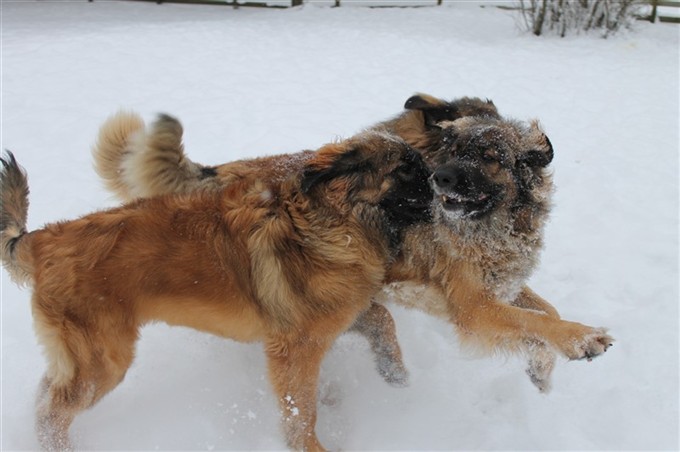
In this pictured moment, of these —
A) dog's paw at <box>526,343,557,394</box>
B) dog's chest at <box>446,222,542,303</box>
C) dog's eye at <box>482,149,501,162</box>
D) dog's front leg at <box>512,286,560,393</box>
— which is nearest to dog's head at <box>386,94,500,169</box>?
dog's eye at <box>482,149,501,162</box>

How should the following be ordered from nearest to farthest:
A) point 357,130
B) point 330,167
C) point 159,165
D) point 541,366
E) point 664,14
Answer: point 330,167 < point 541,366 < point 159,165 < point 357,130 < point 664,14

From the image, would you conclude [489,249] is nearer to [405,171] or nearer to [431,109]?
[405,171]

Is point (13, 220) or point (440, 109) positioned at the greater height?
point (440, 109)

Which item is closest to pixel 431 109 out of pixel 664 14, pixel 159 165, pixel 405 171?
pixel 405 171

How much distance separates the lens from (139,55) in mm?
10062

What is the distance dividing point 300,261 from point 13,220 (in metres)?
1.74

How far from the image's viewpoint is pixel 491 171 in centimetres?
338

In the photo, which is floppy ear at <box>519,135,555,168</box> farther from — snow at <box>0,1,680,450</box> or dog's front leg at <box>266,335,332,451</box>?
dog's front leg at <box>266,335,332,451</box>

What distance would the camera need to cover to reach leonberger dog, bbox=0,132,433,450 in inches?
124

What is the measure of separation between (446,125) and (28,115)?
6127 millimetres

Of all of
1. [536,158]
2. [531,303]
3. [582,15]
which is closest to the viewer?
[536,158]

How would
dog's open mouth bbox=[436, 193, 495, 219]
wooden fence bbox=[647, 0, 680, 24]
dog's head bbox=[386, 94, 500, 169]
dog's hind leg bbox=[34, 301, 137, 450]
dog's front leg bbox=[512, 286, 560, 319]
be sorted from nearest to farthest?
dog's hind leg bbox=[34, 301, 137, 450], dog's open mouth bbox=[436, 193, 495, 219], dog's front leg bbox=[512, 286, 560, 319], dog's head bbox=[386, 94, 500, 169], wooden fence bbox=[647, 0, 680, 24]

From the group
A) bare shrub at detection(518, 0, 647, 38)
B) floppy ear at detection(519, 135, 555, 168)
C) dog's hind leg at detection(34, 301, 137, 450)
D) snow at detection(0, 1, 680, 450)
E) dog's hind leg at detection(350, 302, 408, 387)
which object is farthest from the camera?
bare shrub at detection(518, 0, 647, 38)

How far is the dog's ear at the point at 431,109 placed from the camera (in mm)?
4176
